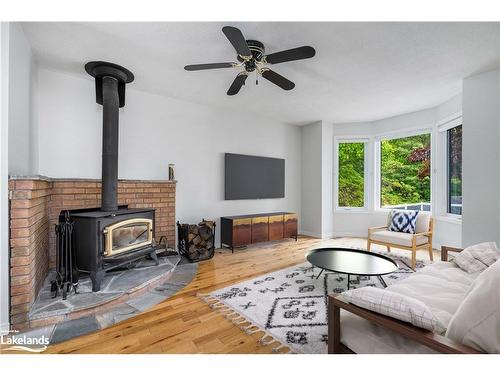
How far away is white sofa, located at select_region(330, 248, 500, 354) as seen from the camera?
98 centimetres

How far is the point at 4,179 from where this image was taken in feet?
5.56

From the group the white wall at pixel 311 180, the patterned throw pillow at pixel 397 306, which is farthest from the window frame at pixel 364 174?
the patterned throw pillow at pixel 397 306

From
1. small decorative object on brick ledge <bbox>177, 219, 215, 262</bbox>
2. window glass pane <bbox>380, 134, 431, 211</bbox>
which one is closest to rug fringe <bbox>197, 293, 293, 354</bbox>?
small decorative object on brick ledge <bbox>177, 219, 215, 262</bbox>

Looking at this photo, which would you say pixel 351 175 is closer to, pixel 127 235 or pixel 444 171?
pixel 444 171

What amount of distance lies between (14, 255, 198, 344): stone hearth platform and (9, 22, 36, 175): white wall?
3.62 ft

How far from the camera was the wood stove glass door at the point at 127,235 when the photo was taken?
2.35 m

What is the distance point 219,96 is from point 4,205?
2.79m

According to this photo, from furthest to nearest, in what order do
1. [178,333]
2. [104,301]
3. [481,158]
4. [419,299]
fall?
[481,158] → [104,301] → [178,333] → [419,299]

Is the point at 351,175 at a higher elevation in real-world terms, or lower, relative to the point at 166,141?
lower

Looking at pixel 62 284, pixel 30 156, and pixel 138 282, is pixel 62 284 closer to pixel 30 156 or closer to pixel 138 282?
pixel 138 282

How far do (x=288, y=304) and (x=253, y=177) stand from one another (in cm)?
279

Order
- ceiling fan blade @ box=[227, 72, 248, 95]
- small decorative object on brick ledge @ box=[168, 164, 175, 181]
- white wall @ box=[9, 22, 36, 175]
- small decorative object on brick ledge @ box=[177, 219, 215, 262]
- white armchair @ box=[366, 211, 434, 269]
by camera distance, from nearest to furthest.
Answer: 1. white wall @ box=[9, 22, 36, 175]
2. ceiling fan blade @ box=[227, 72, 248, 95]
3. white armchair @ box=[366, 211, 434, 269]
4. small decorative object on brick ledge @ box=[177, 219, 215, 262]
5. small decorative object on brick ledge @ box=[168, 164, 175, 181]

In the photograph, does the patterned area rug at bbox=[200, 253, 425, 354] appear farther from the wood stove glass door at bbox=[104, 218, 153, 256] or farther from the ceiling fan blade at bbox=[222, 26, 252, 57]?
the ceiling fan blade at bbox=[222, 26, 252, 57]

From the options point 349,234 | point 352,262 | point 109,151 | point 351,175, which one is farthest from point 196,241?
point 351,175
